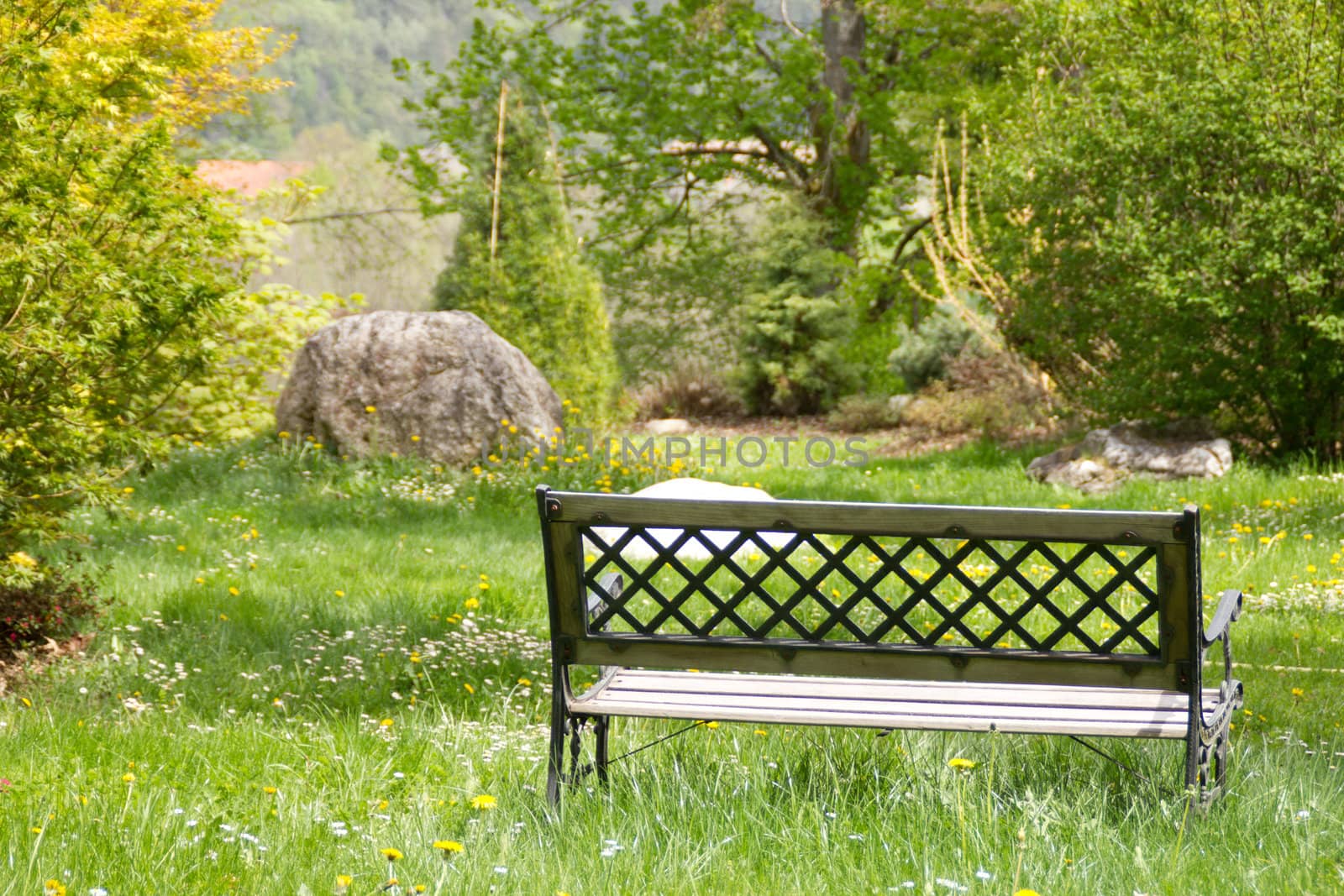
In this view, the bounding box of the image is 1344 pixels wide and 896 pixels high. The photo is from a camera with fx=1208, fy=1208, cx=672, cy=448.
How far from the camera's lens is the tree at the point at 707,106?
19.5 m

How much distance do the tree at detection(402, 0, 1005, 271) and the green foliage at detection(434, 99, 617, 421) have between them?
23.8 ft

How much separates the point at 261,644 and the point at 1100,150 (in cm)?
846

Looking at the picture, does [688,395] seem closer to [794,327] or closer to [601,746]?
[794,327]

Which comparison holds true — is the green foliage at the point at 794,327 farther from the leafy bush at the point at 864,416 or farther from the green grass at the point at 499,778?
the green grass at the point at 499,778

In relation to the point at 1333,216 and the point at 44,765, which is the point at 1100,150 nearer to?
the point at 1333,216

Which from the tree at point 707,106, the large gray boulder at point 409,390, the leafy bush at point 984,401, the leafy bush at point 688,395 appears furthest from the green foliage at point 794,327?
the large gray boulder at point 409,390

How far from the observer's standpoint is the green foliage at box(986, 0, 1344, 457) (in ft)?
30.5

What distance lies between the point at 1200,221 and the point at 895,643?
327 inches

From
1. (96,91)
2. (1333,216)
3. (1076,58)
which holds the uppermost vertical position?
(1076,58)

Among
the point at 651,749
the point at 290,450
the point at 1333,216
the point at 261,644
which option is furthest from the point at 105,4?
the point at 1333,216

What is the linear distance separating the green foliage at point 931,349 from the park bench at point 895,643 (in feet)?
41.1

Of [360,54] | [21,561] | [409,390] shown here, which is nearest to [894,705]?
[21,561]

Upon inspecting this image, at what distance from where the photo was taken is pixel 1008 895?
2.39 metres

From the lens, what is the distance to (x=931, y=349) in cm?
1577
